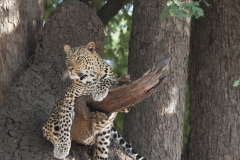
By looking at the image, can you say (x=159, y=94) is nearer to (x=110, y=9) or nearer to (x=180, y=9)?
(x=180, y=9)

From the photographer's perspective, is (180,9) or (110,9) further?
(110,9)

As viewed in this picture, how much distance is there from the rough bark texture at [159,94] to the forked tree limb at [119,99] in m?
1.36

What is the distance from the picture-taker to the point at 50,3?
1145 centimetres

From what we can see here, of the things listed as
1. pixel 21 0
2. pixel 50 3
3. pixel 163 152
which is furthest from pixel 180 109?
pixel 50 3

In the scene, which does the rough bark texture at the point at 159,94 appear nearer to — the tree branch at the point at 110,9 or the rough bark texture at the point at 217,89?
the rough bark texture at the point at 217,89

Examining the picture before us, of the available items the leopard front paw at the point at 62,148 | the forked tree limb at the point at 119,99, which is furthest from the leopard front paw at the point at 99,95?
the leopard front paw at the point at 62,148

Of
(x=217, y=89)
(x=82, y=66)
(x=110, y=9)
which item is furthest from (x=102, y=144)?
(x=110, y=9)

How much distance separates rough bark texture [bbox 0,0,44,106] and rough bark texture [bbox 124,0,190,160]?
1641 mm

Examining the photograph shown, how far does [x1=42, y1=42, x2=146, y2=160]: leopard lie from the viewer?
22.5 feet

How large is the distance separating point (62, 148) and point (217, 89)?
124 inches

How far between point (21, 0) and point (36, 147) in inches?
97.8

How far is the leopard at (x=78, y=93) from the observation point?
687 cm

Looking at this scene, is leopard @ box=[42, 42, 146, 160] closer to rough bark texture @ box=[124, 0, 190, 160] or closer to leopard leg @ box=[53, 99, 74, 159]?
leopard leg @ box=[53, 99, 74, 159]

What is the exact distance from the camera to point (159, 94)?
8.29m
